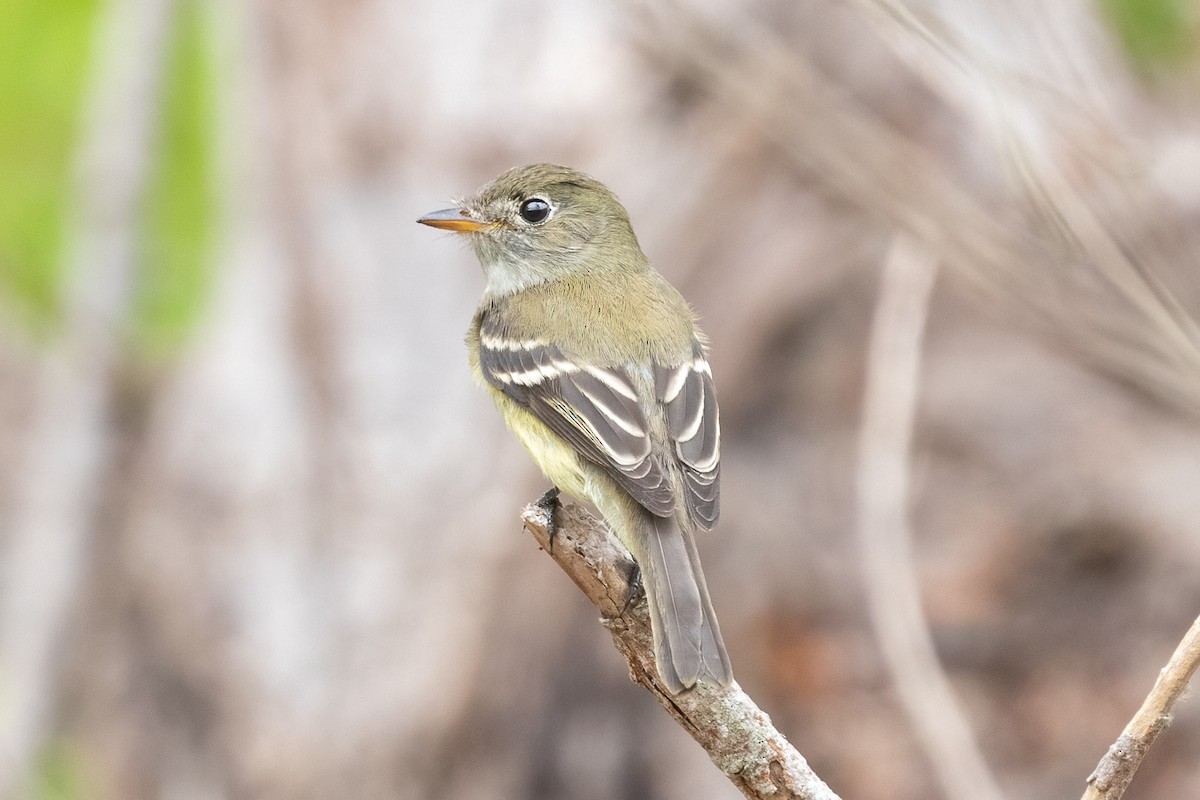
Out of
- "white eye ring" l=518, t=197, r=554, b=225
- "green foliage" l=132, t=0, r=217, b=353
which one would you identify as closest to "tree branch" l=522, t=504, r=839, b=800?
"white eye ring" l=518, t=197, r=554, b=225

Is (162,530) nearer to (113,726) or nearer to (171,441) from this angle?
(171,441)

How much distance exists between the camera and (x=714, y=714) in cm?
236

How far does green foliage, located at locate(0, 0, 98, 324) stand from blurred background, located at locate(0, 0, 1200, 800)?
0.13ft

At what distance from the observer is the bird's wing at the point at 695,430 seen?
3.11m

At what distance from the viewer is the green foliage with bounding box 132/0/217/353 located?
6.15 meters

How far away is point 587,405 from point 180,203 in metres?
4.30

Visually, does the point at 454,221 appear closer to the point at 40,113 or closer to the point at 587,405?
the point at 587,405

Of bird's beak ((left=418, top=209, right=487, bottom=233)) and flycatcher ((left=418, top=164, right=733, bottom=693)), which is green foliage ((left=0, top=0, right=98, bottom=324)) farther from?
A: flycatcher ((left=418, top=164, right=733, bottom=693))

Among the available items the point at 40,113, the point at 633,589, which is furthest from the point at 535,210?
the point at 40,113

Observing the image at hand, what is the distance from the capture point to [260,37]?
6.00 m

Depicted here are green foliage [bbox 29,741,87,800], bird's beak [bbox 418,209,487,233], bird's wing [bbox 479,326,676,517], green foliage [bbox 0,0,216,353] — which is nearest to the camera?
bird's wing [bbox 479,326,676,517]

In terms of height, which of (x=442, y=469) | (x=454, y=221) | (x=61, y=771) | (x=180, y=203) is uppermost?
(x=180, y=203)

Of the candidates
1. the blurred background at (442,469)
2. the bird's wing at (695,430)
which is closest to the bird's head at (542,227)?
the bird's wing at (695,430)

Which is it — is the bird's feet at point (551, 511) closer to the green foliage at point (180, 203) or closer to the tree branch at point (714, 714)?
the tree branch at point (714, 714)
